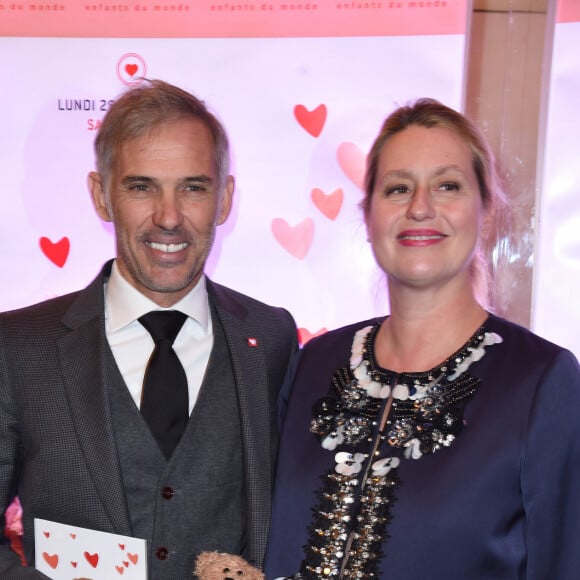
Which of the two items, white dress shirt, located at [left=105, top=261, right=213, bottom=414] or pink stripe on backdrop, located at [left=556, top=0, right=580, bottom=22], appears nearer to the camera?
white dress shirt, located at [left=105, top=261, right=213, bottom=414]

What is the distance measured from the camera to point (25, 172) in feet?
9.31

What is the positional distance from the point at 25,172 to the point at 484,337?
1.76m

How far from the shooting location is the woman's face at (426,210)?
1.87 meters

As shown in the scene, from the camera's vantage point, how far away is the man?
1.90m

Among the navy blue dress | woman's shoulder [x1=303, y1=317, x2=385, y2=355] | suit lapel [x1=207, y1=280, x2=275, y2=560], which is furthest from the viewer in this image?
woman's shoulder [x1=303, y1=317, x2=385, y2=355]

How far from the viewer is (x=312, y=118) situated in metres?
2.78

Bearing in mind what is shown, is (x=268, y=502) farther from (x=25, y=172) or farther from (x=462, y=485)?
(x=25, y=172)

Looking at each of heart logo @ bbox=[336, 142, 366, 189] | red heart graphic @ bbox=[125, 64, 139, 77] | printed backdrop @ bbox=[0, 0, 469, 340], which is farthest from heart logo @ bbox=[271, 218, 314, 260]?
red heart graphic @ bbox=[125, 64, 139, 77]

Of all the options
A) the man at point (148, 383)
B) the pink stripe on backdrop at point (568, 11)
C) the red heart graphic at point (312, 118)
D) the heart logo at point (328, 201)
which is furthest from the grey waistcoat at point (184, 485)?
the pink stripe on backdrop at point (568, 11)

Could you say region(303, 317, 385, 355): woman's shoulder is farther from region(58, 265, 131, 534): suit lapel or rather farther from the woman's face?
region(58, 265, 131, 534): suit lapel

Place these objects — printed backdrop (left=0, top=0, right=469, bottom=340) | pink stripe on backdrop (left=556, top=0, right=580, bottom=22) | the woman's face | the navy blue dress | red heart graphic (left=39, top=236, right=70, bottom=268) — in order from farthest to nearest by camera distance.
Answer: red heart graphic (left=39, top=236, right=70, bottom=268) < printed backdrop (left=0, top=0, right=469, bottom=340) < pink stripe on backdrop (left=556, top=0, right=580, bottom=22) < the woman's face < the navy blue dress

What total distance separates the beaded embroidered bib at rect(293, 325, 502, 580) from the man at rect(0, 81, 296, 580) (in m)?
0.21

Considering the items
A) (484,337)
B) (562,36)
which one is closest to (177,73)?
(562,36)

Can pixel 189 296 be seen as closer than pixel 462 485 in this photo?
No
